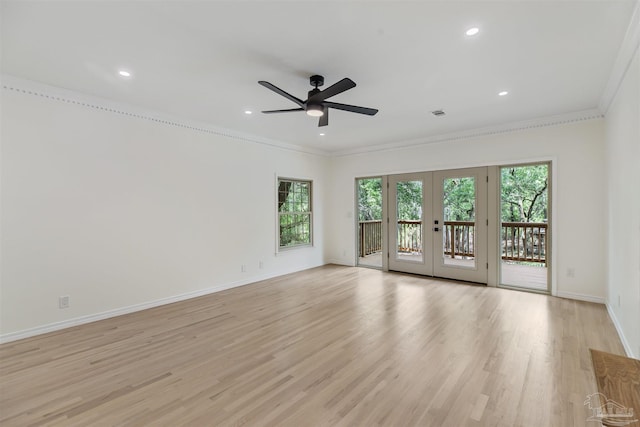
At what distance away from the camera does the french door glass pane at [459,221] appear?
5.23m

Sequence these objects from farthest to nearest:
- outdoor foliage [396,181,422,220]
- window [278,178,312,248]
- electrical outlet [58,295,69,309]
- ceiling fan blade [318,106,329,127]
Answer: window [278,178,312,248], outdoor foliage [396,181,422,220], electrical outlet [58,295,69,309], ceiling fan blade [318,106,329,127]

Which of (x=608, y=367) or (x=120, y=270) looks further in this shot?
(x=120, y=270)

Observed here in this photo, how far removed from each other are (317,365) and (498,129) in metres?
4.51

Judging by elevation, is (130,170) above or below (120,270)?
above

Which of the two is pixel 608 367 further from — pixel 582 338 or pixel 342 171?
pixel 342 171

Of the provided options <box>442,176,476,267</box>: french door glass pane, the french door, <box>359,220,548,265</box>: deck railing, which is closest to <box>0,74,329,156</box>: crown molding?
the french door

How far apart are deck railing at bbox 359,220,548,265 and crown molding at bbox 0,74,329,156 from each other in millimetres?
3509

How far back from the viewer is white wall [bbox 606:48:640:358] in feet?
7.68

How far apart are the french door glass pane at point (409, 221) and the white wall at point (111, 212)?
2.85m

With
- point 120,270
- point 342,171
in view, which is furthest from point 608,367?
point 342,171

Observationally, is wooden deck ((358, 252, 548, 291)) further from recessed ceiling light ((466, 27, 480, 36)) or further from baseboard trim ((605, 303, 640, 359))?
recessed ceiling light ((466, 27, 480, 36))

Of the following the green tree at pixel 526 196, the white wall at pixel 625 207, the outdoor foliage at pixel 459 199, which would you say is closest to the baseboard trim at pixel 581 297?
the white wall at pixel 625 207

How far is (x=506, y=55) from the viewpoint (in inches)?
102

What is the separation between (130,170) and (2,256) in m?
1.51
